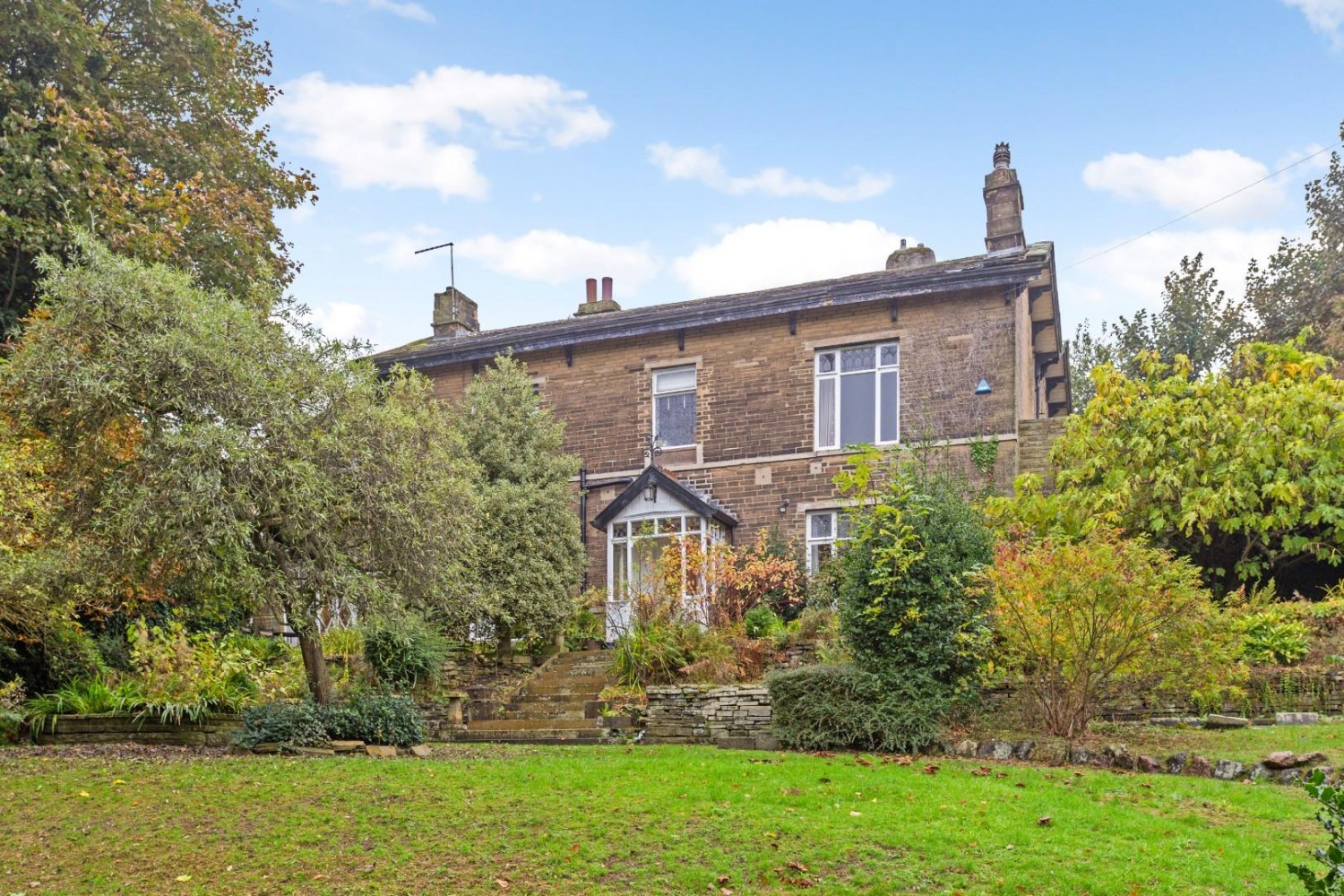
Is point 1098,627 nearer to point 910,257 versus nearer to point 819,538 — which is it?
point 819,538

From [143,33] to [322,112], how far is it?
7141 mm

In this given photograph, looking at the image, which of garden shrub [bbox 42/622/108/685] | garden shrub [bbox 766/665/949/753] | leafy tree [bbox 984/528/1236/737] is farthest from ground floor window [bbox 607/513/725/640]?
leafy tree [bbox 984/528/1236/737]

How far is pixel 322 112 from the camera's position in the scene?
44.2ft

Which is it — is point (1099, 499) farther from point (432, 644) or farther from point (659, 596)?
point (432, 644)

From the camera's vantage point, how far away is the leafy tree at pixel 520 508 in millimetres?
19438

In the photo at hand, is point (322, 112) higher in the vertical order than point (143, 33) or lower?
lower

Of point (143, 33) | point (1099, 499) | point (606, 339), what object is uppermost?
point (143, 33)

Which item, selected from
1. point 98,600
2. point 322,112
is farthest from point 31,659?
point 322,112

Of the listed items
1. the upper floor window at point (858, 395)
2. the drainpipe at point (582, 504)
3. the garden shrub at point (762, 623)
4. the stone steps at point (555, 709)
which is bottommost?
the stone steps at point (555, 709)

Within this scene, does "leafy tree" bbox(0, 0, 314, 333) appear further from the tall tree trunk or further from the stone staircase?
the stone staircase

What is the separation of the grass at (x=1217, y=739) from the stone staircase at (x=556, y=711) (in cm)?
542

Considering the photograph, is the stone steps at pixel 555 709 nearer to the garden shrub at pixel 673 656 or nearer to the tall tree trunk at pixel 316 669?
the garden shrub at pixel 673 656

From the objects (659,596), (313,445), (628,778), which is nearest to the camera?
(628,778)

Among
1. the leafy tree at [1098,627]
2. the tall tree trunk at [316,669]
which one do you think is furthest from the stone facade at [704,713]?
the tall tree trunk at [316,669]
